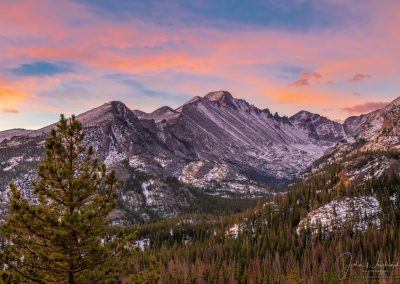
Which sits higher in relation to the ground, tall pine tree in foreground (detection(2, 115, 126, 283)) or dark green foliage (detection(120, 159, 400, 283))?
tall pine tree in foreground (detection(2, 115, 126, 283))

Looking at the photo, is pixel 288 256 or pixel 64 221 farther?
pixel 288 256

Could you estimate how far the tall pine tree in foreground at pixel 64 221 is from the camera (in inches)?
980

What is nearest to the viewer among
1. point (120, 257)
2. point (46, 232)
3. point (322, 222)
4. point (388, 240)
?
point (46, 232)

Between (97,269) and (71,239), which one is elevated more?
(71,239)

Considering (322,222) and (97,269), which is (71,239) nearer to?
(97,269)

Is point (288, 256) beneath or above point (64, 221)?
beneath

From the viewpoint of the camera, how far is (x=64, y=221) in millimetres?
24797

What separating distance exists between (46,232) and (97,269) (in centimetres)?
404

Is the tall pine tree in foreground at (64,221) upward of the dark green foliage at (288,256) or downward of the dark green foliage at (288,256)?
upward

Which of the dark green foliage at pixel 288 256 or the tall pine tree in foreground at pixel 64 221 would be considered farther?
the dark green foliage at pixel 288 256

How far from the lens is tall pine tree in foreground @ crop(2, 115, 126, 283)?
81.7ft

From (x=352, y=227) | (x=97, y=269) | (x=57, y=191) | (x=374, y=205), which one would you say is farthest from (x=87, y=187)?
(x=374, y=205)

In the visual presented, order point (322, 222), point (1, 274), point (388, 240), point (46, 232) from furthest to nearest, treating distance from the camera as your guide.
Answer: point (322, 222), point (388, 240), point (46, 232), point (1, 274)

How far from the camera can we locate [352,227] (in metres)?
189
